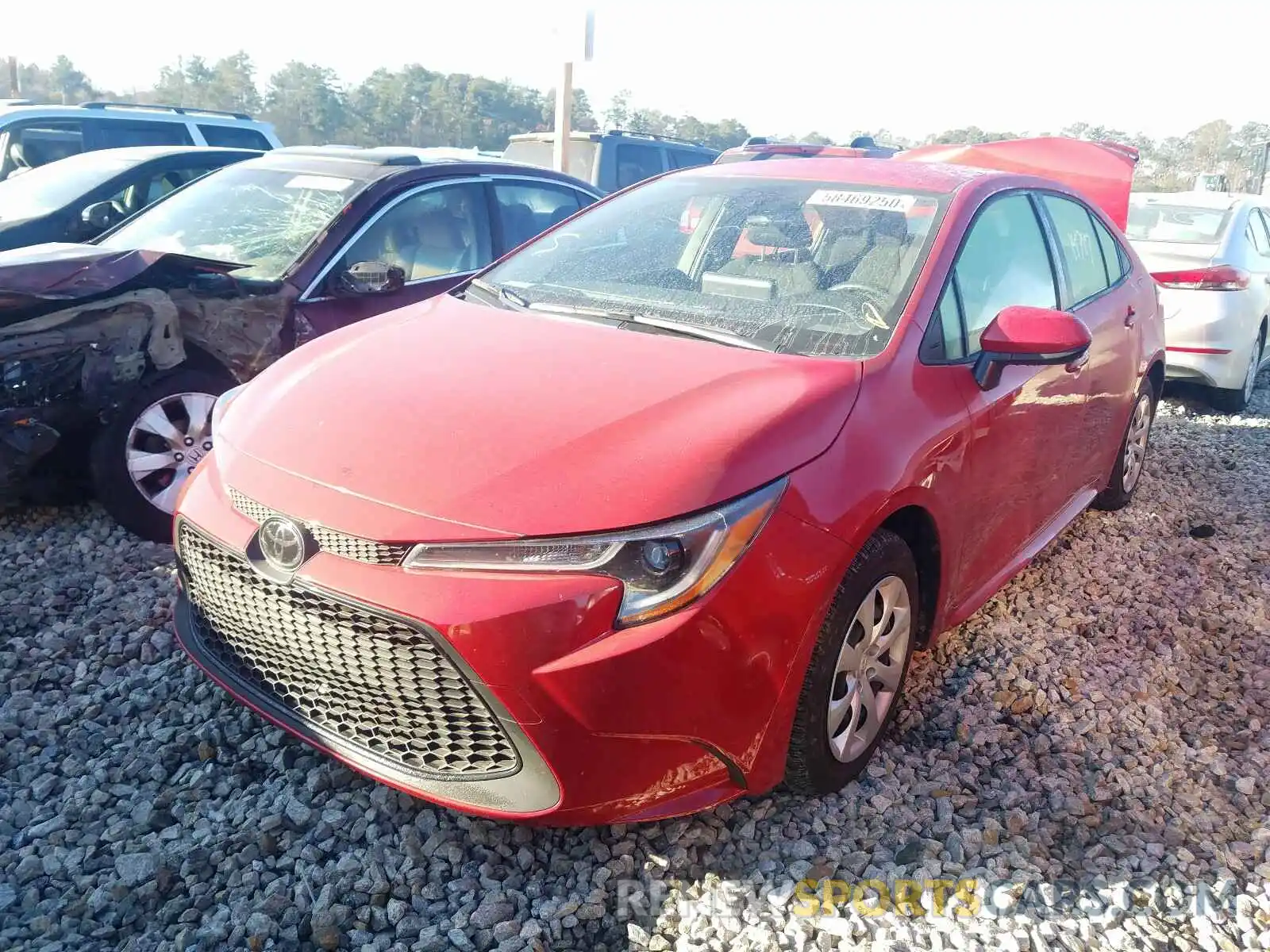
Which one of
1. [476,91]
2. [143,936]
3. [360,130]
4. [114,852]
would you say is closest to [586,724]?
[143,936]

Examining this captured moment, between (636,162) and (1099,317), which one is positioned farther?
(636,162)

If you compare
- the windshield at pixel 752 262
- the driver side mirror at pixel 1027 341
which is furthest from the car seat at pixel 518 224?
the driver side mirror at pixel 1027 341

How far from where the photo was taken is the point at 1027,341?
2922mm

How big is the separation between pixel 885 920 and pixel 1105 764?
1062mm

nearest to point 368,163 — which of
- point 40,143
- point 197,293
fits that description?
point 197,293

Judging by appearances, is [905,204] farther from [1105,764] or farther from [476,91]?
[476,91]

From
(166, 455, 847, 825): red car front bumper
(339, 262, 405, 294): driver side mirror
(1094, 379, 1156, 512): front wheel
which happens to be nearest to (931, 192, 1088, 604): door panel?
(166, 455, 847, 825): red car front bumper

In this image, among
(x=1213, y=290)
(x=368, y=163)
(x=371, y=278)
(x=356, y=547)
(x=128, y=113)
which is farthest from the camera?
(x=128, y=113)

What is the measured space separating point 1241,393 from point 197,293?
7011mm

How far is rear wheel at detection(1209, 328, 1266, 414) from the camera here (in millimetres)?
7250

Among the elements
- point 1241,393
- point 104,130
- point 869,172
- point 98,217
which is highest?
point 869,172

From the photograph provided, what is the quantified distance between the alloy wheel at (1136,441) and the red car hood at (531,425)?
2.93 metres

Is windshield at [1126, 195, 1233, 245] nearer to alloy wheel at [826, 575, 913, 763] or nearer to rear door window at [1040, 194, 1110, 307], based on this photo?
rear door window at [1040, 194, 1110, 307]

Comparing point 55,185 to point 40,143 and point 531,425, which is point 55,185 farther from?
point 531,425
